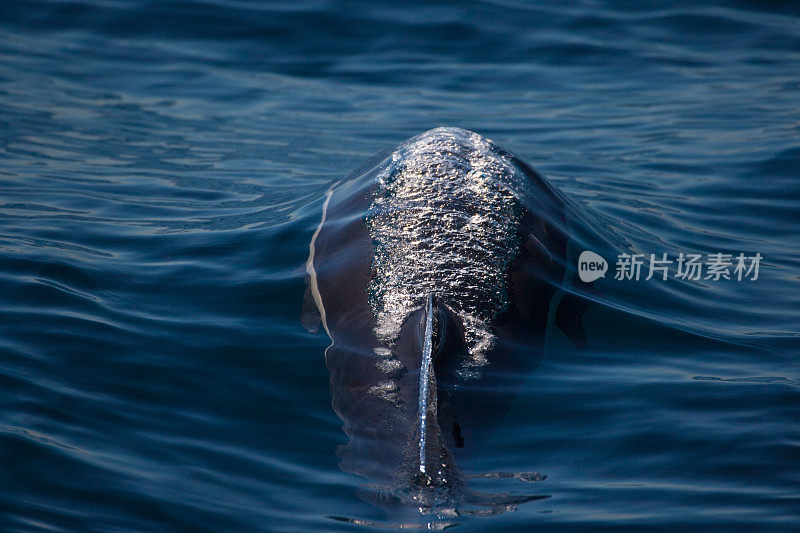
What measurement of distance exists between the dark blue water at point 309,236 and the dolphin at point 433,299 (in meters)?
0.15

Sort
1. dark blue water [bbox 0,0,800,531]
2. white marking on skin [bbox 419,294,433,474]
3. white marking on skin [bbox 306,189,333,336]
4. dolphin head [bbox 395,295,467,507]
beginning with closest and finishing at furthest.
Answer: dolphin head [bbox 395,295,467,507], white marking on skin [bbox 419,294,433,474], dark blue water [bbox 0,0,800,531], white marking on skin [bbox 306,189,333,336]

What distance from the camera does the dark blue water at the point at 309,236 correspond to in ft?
11.4

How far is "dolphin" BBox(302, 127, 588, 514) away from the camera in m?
3.55

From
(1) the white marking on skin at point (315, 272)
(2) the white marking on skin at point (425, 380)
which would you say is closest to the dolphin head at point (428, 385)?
(2) the white marking on skin at point (425, 380)

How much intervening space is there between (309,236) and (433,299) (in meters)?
1.75

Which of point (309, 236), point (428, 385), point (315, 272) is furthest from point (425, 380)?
point (309, 236)

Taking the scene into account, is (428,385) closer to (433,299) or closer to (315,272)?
(433,299)

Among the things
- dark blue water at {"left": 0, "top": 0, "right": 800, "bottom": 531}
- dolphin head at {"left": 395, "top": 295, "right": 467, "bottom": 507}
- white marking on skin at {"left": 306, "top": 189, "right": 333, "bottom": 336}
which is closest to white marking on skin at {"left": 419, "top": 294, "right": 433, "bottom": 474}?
dolphin head at {"left": 395, "top": 295, "right": 467, "bottom": 507}

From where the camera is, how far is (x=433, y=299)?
4191mm

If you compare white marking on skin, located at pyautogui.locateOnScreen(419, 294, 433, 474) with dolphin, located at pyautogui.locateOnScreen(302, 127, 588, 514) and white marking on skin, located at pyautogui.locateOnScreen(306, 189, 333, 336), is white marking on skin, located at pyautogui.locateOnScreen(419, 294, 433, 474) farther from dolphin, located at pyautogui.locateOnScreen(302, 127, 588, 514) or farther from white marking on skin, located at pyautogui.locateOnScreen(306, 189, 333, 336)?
white marking on skin, located at pyautogui.locateOnScreen(306, 189, 333, 336)

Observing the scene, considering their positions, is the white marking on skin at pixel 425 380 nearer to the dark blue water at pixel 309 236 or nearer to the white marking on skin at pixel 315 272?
the dark blue water at pixel 309 236

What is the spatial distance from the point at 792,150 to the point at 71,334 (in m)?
7.59

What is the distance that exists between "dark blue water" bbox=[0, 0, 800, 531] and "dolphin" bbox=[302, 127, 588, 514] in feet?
0.49

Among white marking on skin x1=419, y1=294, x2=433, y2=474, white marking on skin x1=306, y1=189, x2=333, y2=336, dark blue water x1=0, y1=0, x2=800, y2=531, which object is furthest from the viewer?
white marking on skin x1=306, y1=189, x2=333, y2=336
